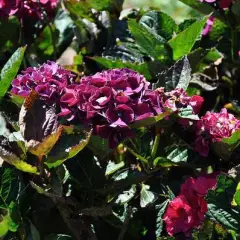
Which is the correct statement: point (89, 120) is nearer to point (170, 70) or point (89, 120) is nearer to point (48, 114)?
point (48, 114)

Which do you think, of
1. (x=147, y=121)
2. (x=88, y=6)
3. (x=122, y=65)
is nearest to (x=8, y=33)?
(x=88, y=6)

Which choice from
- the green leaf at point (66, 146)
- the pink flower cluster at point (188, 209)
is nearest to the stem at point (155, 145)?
the pink flower cluster at point (188, 209)

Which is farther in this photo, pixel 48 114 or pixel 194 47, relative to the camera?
pixel 194 47

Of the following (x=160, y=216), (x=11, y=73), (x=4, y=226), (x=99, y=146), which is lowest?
(x=160, y=216)

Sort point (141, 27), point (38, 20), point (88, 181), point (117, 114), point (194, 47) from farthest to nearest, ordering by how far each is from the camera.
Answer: point (38, 20)
point (194, 47)
point (141, 27)
point (88, 181)
point (117, 114)

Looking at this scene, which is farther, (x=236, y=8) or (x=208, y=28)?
(x=208, y=28)

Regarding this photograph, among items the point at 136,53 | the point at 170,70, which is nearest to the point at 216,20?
the point at 136,53

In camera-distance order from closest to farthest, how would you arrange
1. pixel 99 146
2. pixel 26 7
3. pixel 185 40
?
pixel 99 146 < pixel 185 40 < pixel 26 7

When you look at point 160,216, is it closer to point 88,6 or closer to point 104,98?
point 104,98
